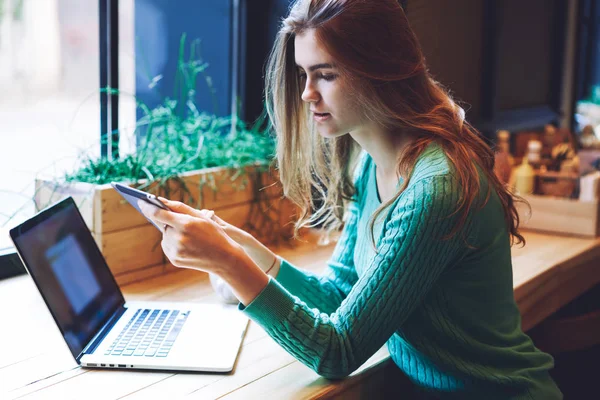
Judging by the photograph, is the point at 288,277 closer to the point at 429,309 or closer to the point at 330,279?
the point at 330,279

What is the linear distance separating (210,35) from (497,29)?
4.75 ft

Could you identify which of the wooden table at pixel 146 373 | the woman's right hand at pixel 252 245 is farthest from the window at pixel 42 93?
the woman's right hand at pixel 252 245

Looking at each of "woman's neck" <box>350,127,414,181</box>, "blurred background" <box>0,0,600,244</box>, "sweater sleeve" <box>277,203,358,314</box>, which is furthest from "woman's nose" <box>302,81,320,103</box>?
"blurred background" <box>0,0,600,244</box>

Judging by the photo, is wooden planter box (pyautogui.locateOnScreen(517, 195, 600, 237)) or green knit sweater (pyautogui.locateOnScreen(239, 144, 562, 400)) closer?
green knit sweater (pyautogui.locateOnScreen(239, 144, 562, 400))

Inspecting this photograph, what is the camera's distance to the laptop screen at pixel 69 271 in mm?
1175

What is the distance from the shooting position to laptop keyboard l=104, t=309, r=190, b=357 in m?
1.22

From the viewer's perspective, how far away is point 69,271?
1.29m

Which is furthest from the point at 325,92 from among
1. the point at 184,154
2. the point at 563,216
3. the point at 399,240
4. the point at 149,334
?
the point at 563,216

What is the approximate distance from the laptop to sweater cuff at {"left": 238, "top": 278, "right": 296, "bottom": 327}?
128 millimetres

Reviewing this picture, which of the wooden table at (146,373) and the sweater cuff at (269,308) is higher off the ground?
the sweater cuff at (269,308)

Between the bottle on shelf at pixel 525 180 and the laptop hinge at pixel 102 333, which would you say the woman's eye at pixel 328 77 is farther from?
the bottle on shelf at pixel 525 180

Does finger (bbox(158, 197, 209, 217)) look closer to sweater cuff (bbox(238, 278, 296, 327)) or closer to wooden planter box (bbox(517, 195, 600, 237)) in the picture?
sweater cuff (bbox(238, 278, 296, 327))

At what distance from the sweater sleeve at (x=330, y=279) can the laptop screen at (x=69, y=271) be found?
1.20ft

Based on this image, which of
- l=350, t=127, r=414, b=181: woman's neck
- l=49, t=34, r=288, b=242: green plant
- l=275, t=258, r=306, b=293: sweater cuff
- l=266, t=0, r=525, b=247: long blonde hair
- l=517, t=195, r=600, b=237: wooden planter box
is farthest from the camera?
l=517, t=195, r=600, b=237: wooden planter box
